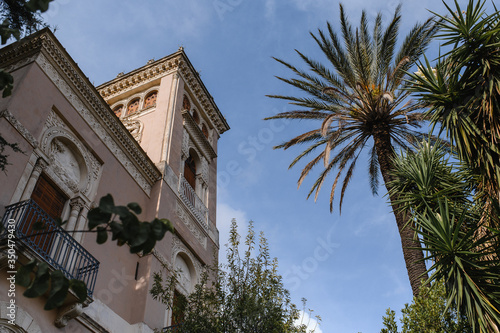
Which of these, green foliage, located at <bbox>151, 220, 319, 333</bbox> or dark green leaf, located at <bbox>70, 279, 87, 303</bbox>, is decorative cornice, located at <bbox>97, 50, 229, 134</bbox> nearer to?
green foliage, located at <bbox>151, 220, 319, 333</bbox>

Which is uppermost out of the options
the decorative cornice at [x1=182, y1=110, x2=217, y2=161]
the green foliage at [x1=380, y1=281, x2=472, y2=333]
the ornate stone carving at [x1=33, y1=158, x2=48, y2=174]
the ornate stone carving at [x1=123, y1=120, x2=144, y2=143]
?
the decorative cornice at [x1=182, y1=110, x2=217, y2=161]

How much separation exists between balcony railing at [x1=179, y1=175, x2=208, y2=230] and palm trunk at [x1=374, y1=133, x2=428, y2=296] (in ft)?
22.4

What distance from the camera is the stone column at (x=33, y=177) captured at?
9.35m

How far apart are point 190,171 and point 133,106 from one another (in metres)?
4.18

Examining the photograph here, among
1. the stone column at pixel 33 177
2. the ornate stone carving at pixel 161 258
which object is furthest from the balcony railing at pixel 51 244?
the ornate stone carving at pixel 161 258

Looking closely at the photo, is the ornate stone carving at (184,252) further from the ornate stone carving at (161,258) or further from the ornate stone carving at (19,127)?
the ornate stone carving at (19,127)

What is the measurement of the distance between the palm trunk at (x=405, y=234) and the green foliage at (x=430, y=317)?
1.58 feet

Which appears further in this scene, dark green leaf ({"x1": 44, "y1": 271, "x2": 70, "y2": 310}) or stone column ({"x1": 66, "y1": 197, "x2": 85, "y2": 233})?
stone column ({"x1": 66, "y1": 197, "x2": 85, "y2": 233})

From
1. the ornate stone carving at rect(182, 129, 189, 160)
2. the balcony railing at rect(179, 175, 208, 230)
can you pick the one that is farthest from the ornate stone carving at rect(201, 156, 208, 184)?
the balcony railing at rect(179, 175, 208, 230)

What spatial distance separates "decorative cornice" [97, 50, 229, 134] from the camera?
20000mm

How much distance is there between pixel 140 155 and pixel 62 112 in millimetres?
3158

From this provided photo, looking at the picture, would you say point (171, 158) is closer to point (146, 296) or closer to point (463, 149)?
point (146, 296)

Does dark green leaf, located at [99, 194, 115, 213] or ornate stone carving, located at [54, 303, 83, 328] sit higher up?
ornate stone carving, located at [54, 303, 83, 328]

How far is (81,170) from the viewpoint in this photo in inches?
466
